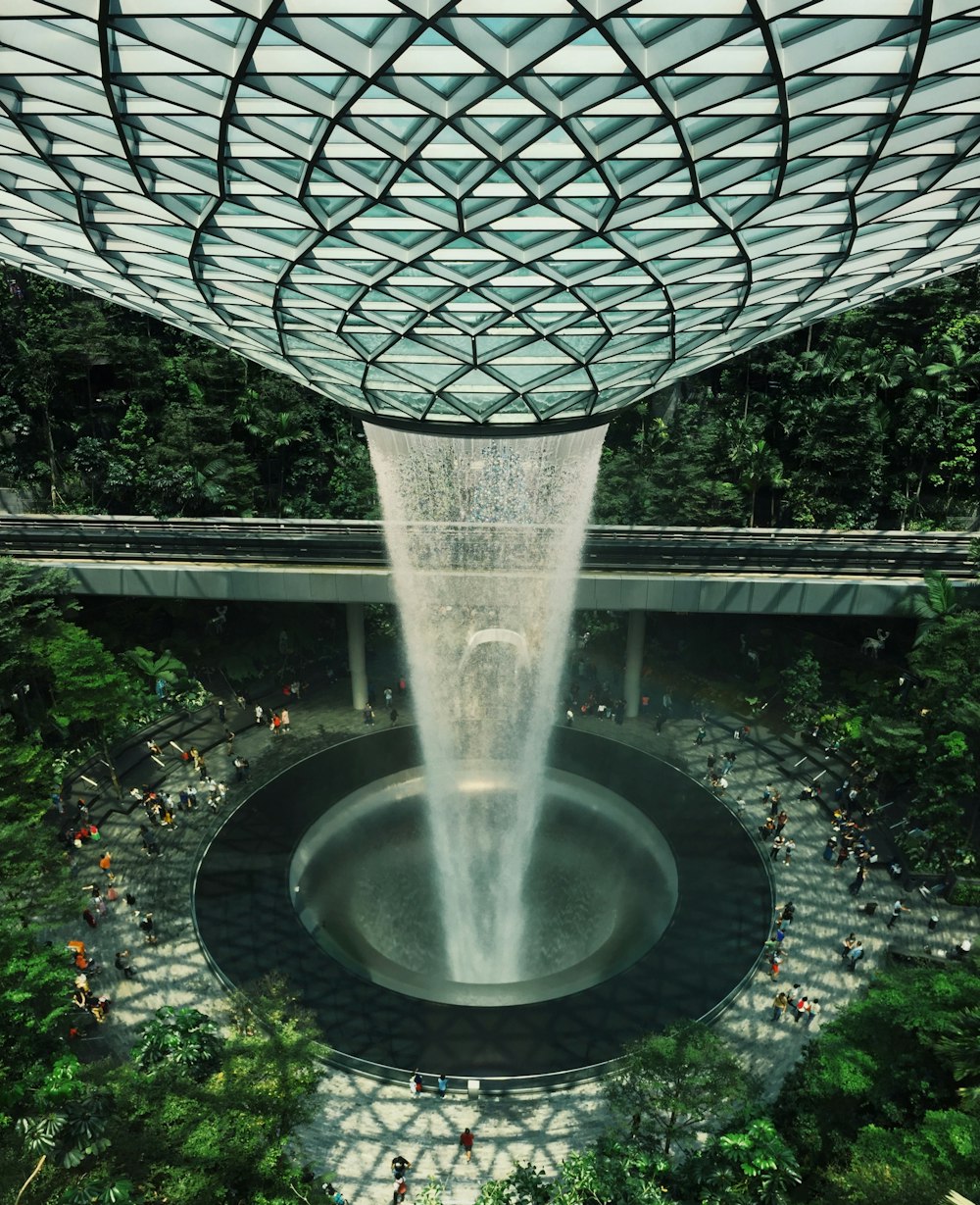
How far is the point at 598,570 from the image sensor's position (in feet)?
153

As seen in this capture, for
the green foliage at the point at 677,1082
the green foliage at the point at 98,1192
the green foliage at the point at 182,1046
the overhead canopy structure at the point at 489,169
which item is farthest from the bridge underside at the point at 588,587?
the green foliage at the point at 98,1192

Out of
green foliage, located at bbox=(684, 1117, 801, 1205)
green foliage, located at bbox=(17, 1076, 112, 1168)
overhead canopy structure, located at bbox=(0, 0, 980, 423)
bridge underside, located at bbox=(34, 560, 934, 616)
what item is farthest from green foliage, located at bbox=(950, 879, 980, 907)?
green foliage, located at bbox=(17, 1076, 112, 1168)

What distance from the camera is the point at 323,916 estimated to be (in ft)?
117

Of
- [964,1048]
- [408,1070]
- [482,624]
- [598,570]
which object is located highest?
[598,570]

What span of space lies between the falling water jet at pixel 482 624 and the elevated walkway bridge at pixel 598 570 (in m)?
2.10

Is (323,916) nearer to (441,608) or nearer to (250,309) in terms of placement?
(441,608)

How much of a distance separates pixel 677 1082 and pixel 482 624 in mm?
25699

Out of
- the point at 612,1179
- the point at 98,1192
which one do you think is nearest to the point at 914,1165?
the point at 612,1179

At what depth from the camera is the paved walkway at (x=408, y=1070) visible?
2788 cm

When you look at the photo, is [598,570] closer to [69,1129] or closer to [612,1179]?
[612,1179]

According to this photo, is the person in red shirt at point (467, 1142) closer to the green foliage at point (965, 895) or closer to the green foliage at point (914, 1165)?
the green foliage at point (914, 1165)

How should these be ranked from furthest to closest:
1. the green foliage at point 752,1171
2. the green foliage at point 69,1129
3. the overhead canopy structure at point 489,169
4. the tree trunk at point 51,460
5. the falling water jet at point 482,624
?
the tree trunk at point 51,460 < the falling water jet at point 482,624 < the green foliage at point 752,1171 < the green foliage at point 69,1129 < the overhead canopy structure at point 489,169

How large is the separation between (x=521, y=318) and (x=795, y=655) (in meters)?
29.1

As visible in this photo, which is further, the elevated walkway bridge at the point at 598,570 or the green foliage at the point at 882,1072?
the elevated walkway bridge at the point at 598,570
